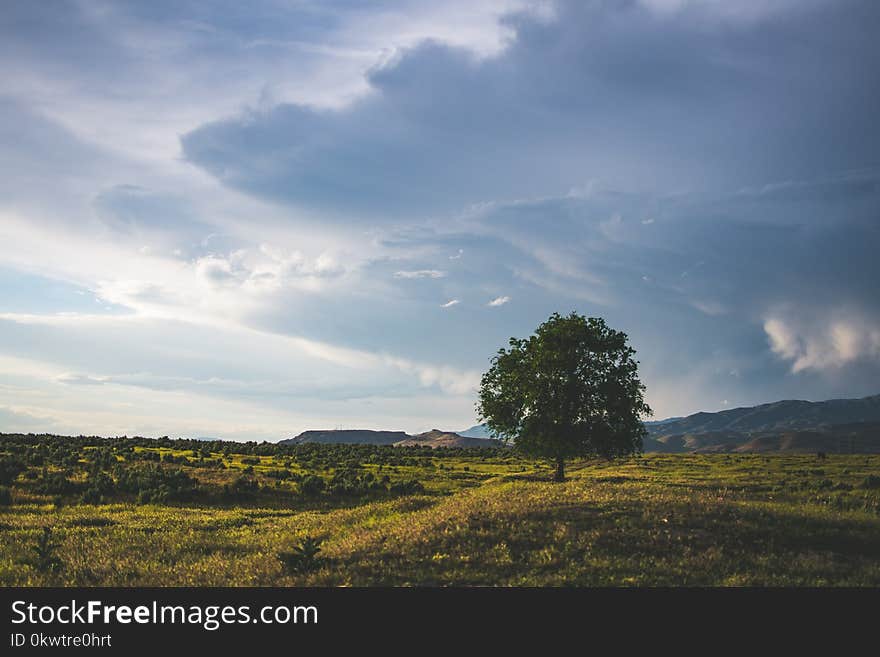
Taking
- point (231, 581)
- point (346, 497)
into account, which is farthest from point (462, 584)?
point (346, 497)

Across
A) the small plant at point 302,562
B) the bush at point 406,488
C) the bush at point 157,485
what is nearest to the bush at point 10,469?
the bush at point 157,485

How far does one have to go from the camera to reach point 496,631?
404 inches

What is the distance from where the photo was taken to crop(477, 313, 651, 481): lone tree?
166 feet

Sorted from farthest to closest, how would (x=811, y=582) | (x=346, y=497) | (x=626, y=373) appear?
(x=626, y=373), (x=346, y=497), (x=811, y=582)

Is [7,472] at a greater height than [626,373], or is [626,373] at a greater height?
[626,373]

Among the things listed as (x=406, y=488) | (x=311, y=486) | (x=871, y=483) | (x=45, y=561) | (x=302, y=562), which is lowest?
(x=406, y=488)

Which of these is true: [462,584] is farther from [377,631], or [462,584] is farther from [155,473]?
[155,473]

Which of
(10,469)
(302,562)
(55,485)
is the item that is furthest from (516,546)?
(10,469)

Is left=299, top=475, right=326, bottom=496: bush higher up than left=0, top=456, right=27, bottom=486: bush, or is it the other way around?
left=0, top=456, right=27, bottom=486: bush

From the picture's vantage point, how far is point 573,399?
50.9 meters

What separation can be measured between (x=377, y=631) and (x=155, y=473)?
138ft

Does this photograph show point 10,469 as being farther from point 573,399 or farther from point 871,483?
point 871,483

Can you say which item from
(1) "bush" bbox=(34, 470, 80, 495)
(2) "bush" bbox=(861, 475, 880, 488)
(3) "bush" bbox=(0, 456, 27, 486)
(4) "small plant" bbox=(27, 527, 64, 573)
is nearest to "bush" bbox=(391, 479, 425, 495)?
(1) "bush" bbox=(34, 470, 80, 495)

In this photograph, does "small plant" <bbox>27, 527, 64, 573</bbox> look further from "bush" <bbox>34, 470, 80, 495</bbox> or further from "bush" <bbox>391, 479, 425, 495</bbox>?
"bush" <bbox>391, 479, 425, 495</bbox>
